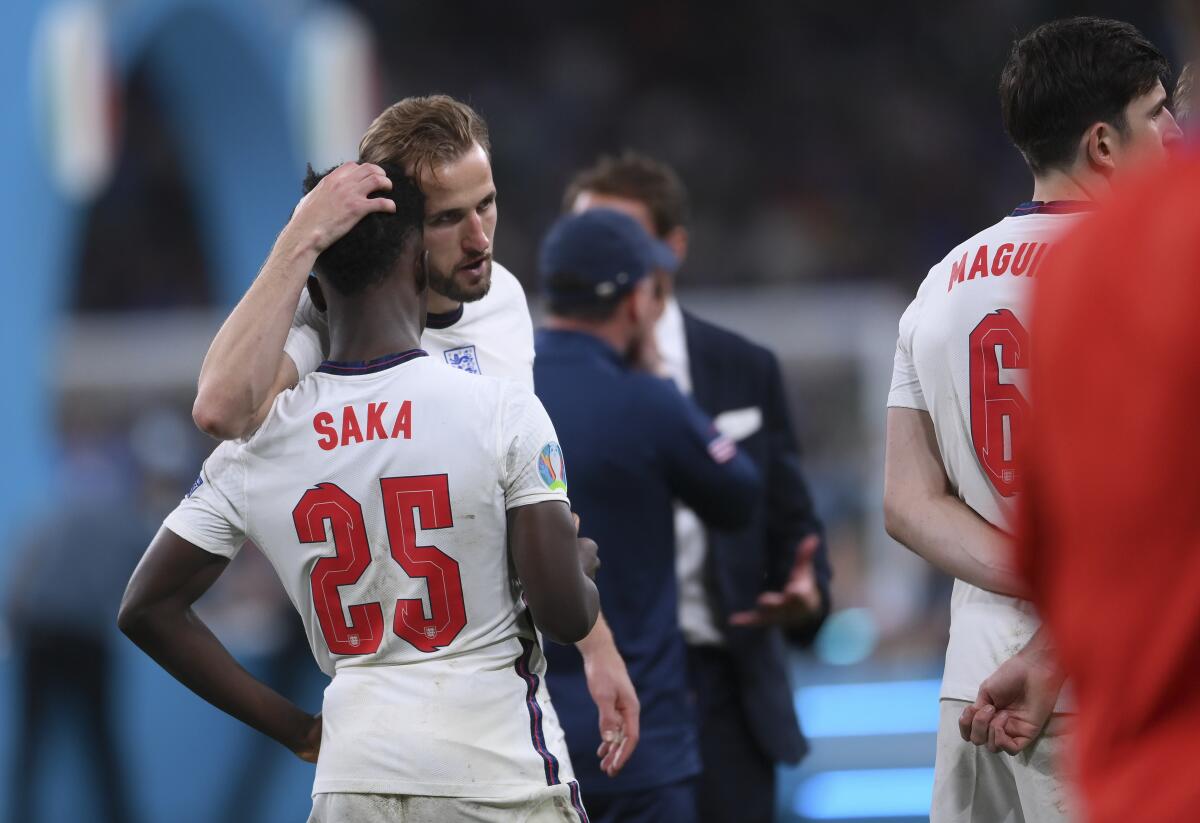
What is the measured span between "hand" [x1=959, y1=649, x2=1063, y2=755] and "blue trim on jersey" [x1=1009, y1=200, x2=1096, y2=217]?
723mm

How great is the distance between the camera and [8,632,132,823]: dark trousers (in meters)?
6.15

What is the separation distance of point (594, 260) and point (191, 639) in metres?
1.38

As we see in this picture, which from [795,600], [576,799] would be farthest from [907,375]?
[795,600]

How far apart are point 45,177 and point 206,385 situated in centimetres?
564

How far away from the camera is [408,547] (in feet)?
7.81

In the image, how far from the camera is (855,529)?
1166cm

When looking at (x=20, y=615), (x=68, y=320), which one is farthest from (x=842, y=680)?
(x=68, y=320)

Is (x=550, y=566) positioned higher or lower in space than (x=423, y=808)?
higher

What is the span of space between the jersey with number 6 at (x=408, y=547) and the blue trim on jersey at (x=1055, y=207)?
892 mm

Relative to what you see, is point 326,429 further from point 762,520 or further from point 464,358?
point 762,520

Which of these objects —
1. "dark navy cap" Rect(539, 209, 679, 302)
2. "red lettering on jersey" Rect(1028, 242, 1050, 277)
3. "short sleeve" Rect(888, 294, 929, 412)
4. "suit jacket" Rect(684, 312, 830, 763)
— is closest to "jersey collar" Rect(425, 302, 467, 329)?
"dark navy cap" Rect(539, 209, 679, 302)

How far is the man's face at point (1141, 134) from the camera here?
2525mm

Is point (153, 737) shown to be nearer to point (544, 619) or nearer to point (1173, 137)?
point (544, 619)

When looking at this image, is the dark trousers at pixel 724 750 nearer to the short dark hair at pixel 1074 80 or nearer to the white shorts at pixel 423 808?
the white shorts at pixel 423 808
